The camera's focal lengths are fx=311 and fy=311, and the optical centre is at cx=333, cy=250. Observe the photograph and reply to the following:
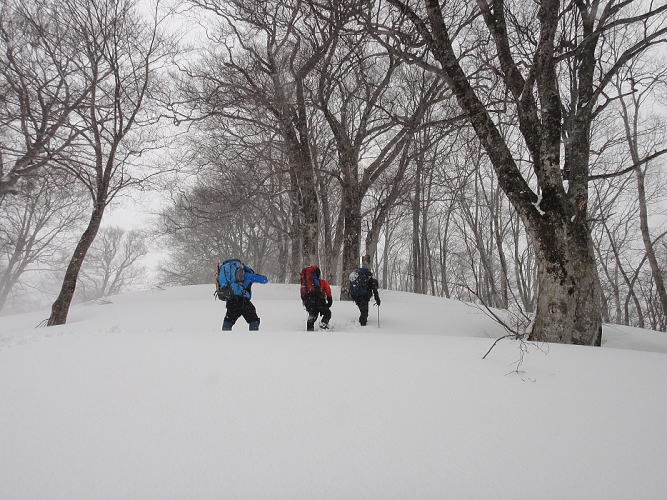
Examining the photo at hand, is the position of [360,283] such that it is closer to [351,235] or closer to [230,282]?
[230,282]

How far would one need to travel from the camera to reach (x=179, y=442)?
1.37m

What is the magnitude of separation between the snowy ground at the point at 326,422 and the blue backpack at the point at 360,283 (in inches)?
152

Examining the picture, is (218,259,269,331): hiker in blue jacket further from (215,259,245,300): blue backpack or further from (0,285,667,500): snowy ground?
(0,285,667,500): snowy ground

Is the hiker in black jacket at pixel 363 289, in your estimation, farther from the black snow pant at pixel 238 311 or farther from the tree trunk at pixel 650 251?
the tree trunk at pixel 650 251

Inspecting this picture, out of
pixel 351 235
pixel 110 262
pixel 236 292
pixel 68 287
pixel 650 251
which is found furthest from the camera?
pixel 110 262

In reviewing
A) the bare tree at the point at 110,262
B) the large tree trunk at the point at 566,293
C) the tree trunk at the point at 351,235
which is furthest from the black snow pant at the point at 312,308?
the bare tree at the point at 110,262

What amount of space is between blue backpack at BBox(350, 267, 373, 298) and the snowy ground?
12.7ft

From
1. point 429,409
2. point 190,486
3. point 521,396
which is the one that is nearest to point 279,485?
point 190,486

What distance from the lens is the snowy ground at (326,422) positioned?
117 centimetres

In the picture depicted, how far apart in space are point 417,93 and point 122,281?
34.7 meters

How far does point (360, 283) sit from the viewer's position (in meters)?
6.69

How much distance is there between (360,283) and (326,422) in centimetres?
519

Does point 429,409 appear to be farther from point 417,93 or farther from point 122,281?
point 122,281

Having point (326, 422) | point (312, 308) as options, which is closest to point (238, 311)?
point (312, 308)
